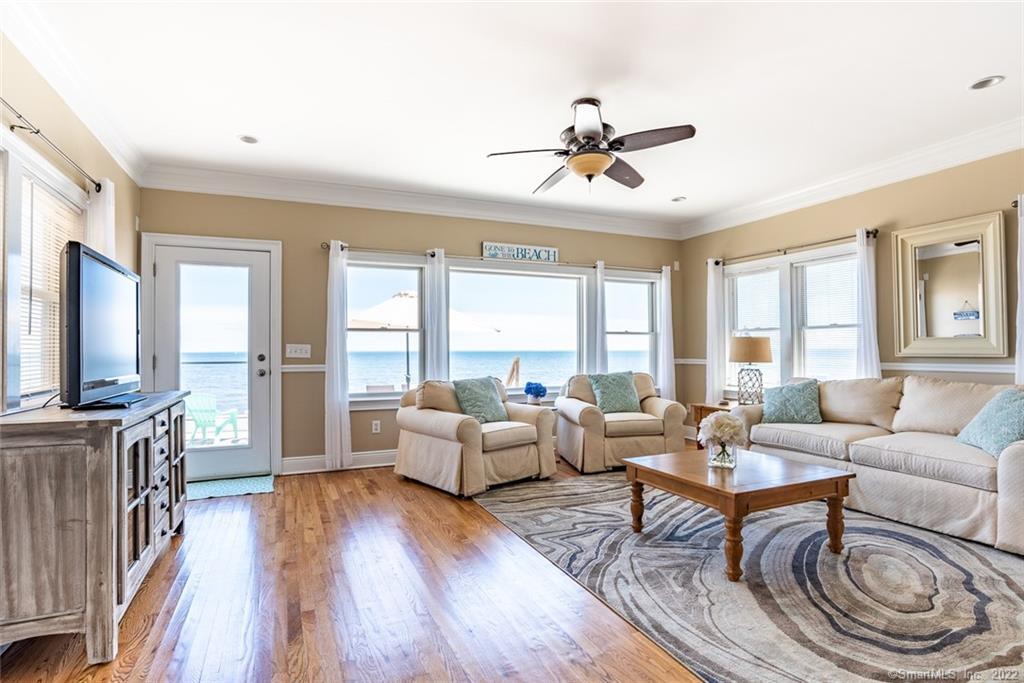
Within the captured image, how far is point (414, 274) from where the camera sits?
5434 millimetres

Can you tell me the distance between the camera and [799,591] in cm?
245

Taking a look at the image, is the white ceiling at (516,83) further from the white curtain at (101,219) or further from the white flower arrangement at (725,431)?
the white flower arrangement at (725,431)

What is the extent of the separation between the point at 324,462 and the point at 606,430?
2606 millimetres

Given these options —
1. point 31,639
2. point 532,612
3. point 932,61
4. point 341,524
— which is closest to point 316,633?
point 532,612

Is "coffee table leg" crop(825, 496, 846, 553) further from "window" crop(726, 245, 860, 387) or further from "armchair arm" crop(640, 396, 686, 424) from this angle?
"window" crop(726, 245, 860, 387)

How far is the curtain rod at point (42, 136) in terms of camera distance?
2.34 meters

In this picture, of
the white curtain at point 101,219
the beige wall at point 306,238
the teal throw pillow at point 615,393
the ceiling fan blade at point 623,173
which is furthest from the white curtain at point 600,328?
the white curtain at point 101,219

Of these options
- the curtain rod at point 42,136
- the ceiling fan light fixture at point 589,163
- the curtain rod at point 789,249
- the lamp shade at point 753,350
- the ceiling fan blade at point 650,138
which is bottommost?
the lamp shade at point 753,350

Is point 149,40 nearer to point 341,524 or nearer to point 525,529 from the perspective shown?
point 341,524

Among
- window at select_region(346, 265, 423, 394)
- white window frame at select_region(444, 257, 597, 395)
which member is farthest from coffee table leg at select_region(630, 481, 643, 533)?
window at select_region(346, 265, 423, 394)

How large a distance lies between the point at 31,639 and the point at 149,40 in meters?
2.73

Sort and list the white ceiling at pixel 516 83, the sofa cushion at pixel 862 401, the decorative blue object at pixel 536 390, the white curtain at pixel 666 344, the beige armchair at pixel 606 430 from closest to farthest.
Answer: the white ceiling at pixel 516 83, the sofa cushion at pixel 862 401, the beige armchair at pixel 606 430, the decorative blue object at pixel 536 390, the white curtain at pixel 666 344

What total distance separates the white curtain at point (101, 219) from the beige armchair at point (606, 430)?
3.70 metres

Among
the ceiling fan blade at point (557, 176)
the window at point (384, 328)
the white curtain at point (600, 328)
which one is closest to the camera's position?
the ceiling fan blade at point (557, 176)
